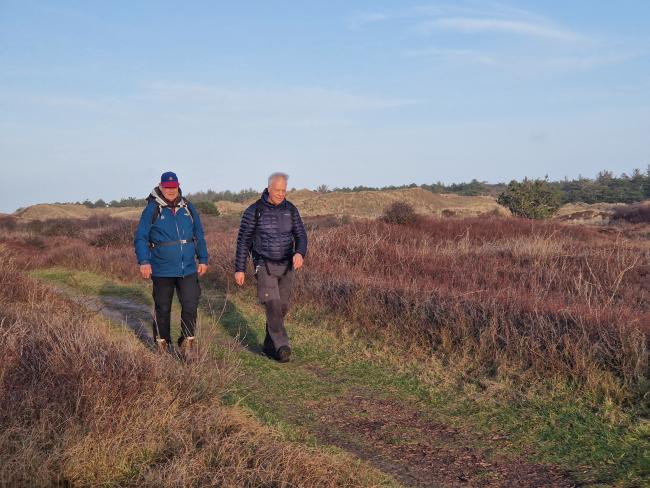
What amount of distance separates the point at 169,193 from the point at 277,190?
1.16 meters

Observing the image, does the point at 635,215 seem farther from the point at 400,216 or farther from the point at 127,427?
the point at 127,427

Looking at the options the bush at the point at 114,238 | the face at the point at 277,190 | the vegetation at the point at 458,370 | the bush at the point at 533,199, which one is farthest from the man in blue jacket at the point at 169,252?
the bush at the point at 533,199

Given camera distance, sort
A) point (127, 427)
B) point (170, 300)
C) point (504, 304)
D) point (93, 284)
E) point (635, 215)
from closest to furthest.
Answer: point (127, 427), point (170, 300), point (504, 304), point (93, 284), point (635, 215)

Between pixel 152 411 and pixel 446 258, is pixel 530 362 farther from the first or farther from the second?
pixel 446 258

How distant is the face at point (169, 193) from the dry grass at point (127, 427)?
1800 millimetres

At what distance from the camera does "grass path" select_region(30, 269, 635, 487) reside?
4.26 meters

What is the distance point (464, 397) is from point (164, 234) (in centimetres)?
334

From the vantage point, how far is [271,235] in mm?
7016

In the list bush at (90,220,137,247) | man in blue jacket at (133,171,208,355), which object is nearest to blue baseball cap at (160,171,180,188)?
man in blue jacket at (133,171,208,355)

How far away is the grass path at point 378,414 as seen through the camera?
14.0ft

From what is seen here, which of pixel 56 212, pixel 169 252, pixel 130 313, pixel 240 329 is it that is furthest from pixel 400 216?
pixel 56 212

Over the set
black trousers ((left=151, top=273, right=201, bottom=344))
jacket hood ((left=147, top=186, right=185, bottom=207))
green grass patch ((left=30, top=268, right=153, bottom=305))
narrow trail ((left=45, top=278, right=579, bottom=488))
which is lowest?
narrow trail ((left=45, top=278, right=579, bottom=488))

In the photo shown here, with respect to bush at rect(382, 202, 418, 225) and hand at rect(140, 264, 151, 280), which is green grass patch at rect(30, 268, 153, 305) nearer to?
hand at rect(140, 264, 151, 280)

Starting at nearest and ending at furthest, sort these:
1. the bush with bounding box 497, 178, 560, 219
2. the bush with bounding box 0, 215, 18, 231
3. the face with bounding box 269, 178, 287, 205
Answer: the face with bounding box 269, 178, 287, 205, the bush with bounding box 497, 178, 560, 219, the bush with bounding box 0, 215, 18, 231
